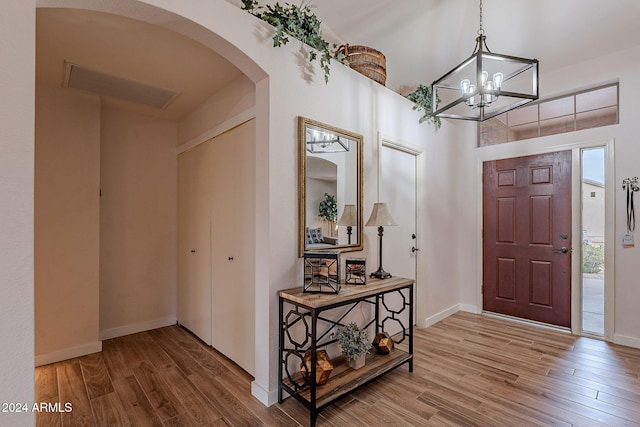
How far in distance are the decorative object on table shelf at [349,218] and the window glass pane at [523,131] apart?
258 cm

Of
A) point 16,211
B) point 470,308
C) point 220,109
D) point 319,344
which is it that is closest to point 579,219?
point 470,308

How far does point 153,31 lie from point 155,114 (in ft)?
5.33

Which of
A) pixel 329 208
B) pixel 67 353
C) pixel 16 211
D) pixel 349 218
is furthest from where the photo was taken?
pixel 67 353

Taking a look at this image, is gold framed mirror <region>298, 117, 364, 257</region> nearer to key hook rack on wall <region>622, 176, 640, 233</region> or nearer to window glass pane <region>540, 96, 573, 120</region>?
window glass pane <region>540, 96, 573, 120</region>

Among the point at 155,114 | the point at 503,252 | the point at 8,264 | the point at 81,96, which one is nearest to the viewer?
the point at 8,264

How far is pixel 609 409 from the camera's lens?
1.95 m

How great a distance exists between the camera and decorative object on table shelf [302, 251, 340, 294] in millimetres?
1987

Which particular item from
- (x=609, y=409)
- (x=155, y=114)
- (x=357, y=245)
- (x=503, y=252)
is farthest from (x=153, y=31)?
(x=503, y=252)

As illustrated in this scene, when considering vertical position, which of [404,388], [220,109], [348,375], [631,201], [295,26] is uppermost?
[295,26]

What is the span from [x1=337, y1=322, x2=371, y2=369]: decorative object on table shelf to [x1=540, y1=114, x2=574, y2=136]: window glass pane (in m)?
3.23

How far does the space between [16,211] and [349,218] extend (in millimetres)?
1970

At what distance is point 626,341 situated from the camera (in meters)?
→ 2.93

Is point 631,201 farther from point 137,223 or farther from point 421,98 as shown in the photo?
point 137,223

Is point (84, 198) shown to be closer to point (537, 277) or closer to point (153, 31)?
point (153, 31)
